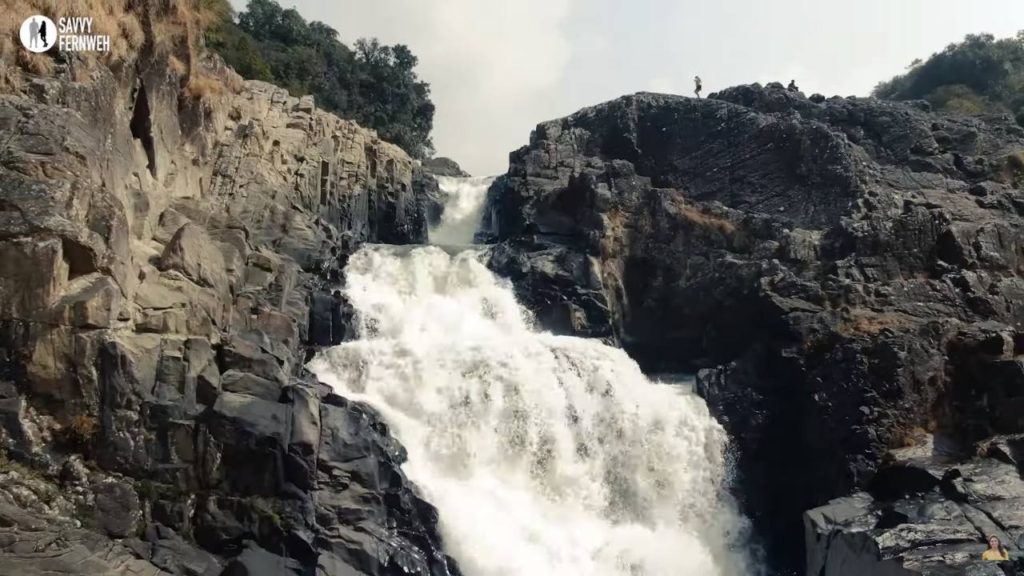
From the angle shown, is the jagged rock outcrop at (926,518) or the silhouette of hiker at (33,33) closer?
the jagged rock outcrop at (926,518)

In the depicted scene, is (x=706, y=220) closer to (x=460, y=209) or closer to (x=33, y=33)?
(x=460, y=209)

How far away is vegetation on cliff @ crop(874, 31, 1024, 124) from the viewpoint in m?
57.4

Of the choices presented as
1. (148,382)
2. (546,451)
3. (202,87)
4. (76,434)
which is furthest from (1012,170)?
(76,434)

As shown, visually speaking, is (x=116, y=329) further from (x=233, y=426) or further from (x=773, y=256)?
(x=773, y=256)

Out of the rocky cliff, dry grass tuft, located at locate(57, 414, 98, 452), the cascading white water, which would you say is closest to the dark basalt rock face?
the cascading white water

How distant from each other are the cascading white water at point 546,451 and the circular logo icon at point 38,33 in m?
11.0

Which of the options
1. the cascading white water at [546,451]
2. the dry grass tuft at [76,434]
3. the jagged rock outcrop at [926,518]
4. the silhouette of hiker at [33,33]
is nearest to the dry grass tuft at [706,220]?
the cascading white water at [546,451]

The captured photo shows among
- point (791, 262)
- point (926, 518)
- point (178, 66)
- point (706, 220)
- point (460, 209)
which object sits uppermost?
point (178, 66)

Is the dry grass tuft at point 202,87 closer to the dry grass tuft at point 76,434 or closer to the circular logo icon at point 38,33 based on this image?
the circular logo icon at point 38,33

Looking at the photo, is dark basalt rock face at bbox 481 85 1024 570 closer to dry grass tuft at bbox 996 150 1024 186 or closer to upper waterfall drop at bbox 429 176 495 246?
dry grass tuft at bbox 996 150 1024 186

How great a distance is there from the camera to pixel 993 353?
25.2m

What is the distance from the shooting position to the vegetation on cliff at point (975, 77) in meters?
57.4

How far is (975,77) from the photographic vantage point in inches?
2398
